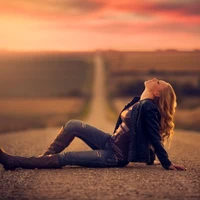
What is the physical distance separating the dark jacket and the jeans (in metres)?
0.35

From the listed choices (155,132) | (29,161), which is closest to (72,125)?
(29,161)

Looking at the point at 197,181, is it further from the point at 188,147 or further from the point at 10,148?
the point at 10,148

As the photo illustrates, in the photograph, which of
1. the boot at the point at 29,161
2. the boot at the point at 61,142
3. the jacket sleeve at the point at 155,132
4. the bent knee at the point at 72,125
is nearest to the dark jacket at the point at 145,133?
the jacket sleeve at the point at 155,132

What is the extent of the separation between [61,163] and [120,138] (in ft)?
2.78

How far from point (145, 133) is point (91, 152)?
2.49 feet

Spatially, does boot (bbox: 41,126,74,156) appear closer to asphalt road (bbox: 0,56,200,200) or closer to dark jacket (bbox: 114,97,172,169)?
asphalt road (bbox: 0,56,200,200)

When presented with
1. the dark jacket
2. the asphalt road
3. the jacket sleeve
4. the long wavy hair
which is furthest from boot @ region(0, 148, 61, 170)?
the long wavy hair

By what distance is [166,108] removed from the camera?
8023 mm

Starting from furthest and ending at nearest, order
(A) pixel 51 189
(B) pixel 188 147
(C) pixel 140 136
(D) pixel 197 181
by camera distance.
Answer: (B) pixel 188 147 < (C) pixel 140 136 < (D) pixel 197 181 < (A) pixel 51 189

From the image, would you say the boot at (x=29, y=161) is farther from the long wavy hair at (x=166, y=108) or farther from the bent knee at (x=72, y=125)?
the long wavy hair at (x=166, y=108)

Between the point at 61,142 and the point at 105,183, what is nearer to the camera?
the point at 105,183

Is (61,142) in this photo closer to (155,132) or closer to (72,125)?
(72,125)

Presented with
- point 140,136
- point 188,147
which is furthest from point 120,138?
point 188,147

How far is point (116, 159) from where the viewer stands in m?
8.13
